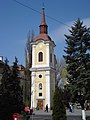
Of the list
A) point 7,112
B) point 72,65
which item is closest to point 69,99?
point 72,65

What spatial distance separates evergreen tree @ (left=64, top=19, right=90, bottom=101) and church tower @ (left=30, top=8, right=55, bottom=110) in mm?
41422

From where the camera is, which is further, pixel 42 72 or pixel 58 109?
pixel 42 72

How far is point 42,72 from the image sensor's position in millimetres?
72125

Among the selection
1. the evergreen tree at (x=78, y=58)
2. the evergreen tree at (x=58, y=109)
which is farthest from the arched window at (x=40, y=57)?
the evergreen tree at (x=58, y=109)

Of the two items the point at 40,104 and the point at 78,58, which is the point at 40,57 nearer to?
the point at 40,104

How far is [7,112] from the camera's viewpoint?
75.2 feet

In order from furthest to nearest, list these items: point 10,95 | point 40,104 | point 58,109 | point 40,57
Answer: point 40,57, point 40,104, point 10,95, point 58,109

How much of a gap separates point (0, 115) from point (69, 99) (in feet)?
28.6

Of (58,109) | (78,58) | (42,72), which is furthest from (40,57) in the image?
(58,109)

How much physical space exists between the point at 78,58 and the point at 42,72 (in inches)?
1728

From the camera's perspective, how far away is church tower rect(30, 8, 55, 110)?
229ft

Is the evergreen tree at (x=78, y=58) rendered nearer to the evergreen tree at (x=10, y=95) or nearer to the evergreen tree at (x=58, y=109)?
the evergreen tree at (x=10, y=95)

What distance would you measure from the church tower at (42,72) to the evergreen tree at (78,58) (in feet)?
136

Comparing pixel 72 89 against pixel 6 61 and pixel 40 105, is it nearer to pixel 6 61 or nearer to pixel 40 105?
pixel 6 61
